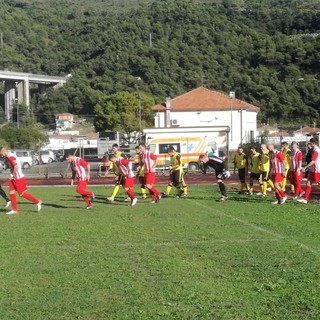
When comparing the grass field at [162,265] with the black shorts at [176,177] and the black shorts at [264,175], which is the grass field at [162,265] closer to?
the black shorts at [176,177]

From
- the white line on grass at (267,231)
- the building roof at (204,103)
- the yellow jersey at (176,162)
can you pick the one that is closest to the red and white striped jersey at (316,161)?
the white line on grass at (267,231)

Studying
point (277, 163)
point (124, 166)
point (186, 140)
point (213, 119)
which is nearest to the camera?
point (124, 166)

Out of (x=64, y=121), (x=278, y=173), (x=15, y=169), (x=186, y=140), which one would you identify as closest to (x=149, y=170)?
(x=278, y=173)

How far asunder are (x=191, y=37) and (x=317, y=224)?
12086 centimetres

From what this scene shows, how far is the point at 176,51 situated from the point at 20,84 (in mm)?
30774

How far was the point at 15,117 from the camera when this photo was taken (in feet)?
372

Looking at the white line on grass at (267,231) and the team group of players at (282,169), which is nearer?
the white line on grass at (267,231)

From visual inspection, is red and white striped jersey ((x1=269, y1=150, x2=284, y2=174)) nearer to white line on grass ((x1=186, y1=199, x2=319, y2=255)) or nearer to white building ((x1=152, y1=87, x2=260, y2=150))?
white line on grass ((x1=186, y1=199, x2=319, y2=255))

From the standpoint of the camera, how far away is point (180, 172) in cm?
2139

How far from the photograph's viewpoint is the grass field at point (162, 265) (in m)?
6.80

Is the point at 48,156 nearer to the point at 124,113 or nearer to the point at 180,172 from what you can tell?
the point at 124,113

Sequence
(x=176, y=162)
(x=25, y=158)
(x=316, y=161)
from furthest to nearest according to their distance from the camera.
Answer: (x=25, y=158), (x=176, y=162), (x=316, y=161)

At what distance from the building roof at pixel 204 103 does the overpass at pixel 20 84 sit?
51.8 meters

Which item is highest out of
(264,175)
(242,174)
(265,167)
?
(265,167)
